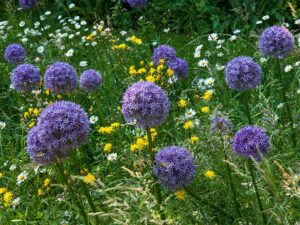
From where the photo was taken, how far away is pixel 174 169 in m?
2.58

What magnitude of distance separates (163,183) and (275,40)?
1.41 meters

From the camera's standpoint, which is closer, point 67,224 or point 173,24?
point 67,224

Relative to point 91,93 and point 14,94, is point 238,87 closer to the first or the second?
point 91,93

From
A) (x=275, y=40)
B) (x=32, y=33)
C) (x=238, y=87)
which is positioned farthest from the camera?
(x=32, y=33)

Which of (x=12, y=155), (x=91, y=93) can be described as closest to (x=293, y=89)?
(x=91, y=93)

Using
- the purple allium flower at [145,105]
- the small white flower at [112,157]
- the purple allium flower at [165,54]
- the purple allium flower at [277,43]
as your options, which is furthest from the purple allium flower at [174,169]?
the purple allium flower at [165,54]

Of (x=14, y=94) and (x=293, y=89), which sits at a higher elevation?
(x=14, y=94)

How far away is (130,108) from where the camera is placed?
2.64m

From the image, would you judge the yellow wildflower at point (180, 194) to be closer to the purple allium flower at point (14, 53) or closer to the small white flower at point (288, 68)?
the small white flower at point (288, 68)

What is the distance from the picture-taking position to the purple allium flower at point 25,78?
439 centimetres

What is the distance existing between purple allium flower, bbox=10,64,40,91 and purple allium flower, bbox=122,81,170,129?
192 cm

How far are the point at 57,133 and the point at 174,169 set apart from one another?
0.57m

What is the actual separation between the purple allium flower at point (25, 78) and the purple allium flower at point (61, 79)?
562 millimetres

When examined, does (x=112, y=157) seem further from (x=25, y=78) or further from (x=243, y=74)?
(x=25, y=78)
